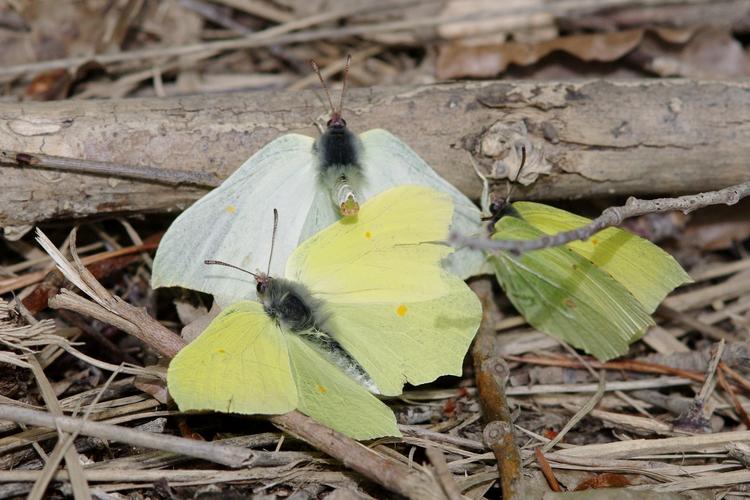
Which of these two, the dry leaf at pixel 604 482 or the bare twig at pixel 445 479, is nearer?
the bare twig at pixel 445 479

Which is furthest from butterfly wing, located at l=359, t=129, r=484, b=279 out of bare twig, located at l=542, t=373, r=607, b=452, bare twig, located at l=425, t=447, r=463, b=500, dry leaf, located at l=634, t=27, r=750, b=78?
dry leaf, located at l=634, t=27, r=750, b=78

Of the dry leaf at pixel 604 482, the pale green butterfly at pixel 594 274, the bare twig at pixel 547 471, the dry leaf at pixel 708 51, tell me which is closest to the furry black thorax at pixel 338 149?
the pale green butterfly at pixel 594 274

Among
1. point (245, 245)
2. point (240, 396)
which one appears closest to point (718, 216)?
point (245, 245)

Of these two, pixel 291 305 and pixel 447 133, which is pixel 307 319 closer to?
pixel 291 305

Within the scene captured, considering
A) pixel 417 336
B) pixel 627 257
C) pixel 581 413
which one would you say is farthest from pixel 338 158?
pixel 581 413

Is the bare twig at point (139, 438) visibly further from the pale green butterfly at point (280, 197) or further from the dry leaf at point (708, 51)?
the dry leaf at point (708, 51)

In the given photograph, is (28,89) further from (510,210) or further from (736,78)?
(736,78)
